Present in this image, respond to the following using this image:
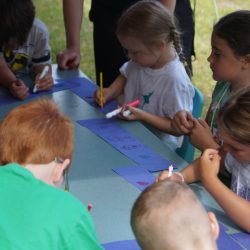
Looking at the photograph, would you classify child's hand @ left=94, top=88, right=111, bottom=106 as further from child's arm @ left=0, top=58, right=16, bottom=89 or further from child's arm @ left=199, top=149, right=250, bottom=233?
child's arm @ left=199, top=149, right=250, bottom=233

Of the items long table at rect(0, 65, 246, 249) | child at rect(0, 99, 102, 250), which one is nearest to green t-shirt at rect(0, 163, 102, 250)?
child at rect(0, 99, 102, 250)

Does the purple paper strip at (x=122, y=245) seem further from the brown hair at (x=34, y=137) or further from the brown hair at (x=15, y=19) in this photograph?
the brown hair at (x=15, y=19)

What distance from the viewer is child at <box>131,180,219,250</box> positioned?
0.83m

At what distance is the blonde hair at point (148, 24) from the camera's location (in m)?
2.07

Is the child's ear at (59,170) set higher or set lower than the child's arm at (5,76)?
higher

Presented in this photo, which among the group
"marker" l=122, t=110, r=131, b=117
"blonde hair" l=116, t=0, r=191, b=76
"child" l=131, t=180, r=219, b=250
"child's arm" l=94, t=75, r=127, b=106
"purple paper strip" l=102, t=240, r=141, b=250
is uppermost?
"child" l=131, t=180, r=219, b=250

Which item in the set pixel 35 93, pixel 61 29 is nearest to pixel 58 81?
pixel 35 93

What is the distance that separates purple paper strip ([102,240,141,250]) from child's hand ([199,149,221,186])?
0.98 feet

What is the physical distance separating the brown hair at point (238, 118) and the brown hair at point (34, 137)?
17.9 inches

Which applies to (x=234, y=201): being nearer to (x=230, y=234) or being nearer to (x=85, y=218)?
(x=230, y=234)

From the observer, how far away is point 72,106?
2.06 meters

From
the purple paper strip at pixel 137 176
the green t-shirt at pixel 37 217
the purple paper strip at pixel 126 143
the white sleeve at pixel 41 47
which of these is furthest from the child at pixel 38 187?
the white sleeve at pixel 41 47

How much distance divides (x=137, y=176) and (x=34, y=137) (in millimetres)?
473

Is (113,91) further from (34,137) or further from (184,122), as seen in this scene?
(34,137)
